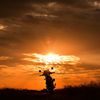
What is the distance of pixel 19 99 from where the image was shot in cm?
1283

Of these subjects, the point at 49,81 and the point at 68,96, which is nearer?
the point at 68,96

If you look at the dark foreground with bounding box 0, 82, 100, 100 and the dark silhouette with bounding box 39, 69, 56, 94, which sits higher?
the dark silhouette with bounding box 39, 69, 56, 94

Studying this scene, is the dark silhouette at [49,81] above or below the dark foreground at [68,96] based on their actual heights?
above

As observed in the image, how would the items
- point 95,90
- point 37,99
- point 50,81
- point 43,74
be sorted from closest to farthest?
point 37,99 → point 95,90 → point 50,81 → point 43,74

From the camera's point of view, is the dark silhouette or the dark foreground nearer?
the dark foreground

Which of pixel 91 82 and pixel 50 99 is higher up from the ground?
pixel 91 82

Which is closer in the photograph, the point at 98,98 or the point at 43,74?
the point at 98,98

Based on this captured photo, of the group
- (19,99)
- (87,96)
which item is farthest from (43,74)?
(87,96)

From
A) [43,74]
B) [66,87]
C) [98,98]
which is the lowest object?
[98,98]

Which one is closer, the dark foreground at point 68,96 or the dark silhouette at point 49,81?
the dark foreground at point 68,96

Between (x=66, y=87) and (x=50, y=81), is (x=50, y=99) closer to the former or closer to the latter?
(x=50, y=81)

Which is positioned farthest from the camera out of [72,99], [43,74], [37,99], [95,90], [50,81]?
[43,74]

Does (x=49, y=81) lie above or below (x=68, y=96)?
above

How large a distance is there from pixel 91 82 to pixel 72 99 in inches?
211
